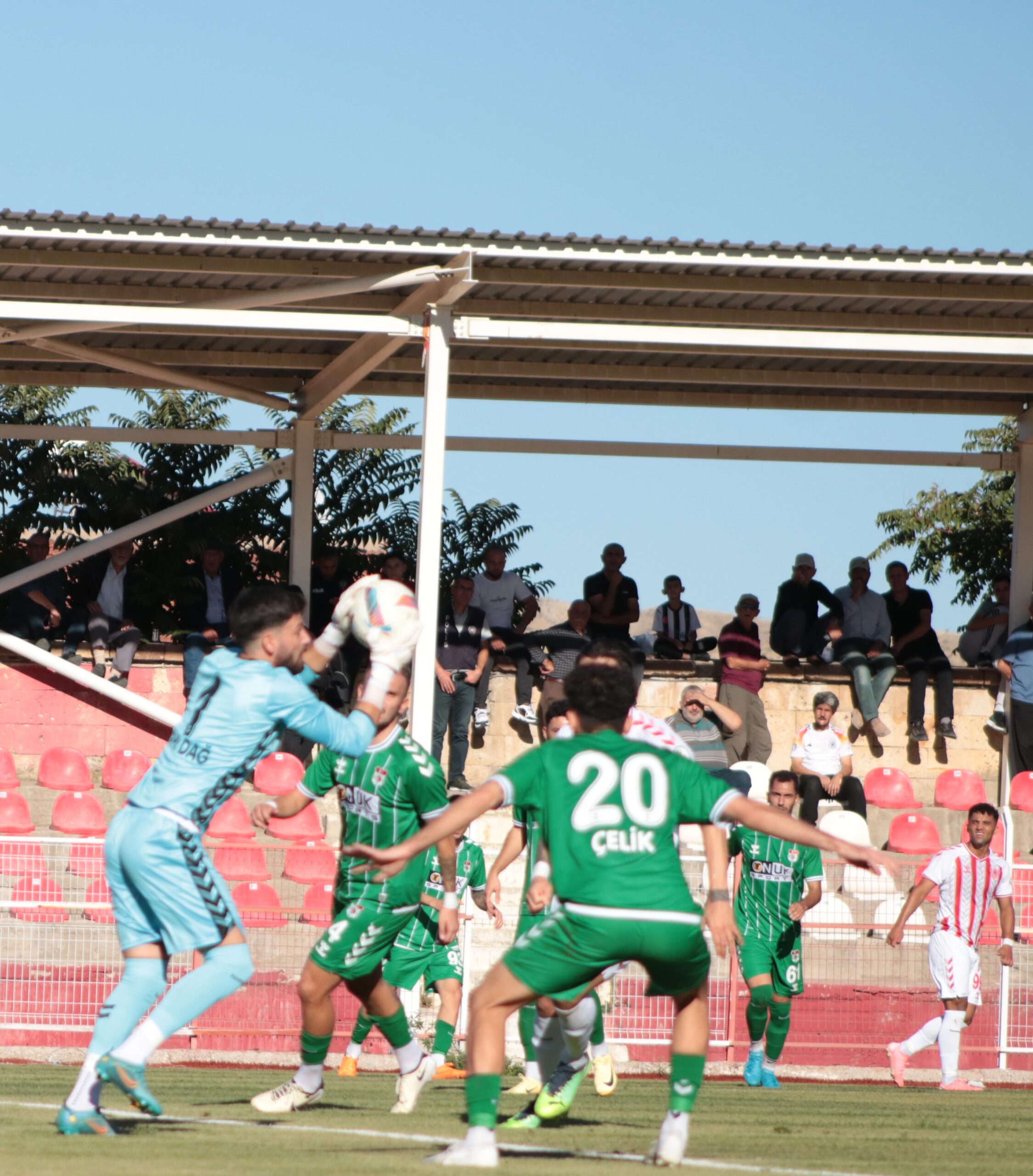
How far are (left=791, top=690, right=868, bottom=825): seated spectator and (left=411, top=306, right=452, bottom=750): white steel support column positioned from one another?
14.4ft

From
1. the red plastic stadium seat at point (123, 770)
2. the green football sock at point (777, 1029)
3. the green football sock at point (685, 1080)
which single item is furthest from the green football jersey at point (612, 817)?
the red plastic stadium seat at point (123, 770)

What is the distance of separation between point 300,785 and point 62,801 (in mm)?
8122

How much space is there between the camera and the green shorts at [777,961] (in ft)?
33.4

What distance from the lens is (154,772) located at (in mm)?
5973

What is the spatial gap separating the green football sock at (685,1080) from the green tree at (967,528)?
22.2m

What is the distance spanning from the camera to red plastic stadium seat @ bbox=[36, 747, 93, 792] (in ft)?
53.0

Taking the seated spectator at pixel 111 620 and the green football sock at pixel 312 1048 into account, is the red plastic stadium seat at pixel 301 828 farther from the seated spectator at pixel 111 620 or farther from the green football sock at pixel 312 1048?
the green football sock at pixel 312 1048

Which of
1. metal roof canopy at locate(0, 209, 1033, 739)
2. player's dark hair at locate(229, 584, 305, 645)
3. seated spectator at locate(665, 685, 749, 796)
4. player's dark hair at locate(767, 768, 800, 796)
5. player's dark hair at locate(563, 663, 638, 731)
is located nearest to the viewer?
player's dark hair at locate(563, 663, 638, 731)

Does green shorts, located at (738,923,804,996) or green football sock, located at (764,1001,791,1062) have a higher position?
green shorts, located at (738,923,804,996)

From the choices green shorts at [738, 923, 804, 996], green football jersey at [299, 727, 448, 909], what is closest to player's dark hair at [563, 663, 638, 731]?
green football jersey at [299, 727, 448, 909]

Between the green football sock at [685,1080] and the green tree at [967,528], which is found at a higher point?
the green tree at [967,528]

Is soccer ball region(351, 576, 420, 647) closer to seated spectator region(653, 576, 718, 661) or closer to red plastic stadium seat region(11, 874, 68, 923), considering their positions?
red plastic stadium seat region(11, 874, 68, 923)

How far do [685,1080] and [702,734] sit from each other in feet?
33.2

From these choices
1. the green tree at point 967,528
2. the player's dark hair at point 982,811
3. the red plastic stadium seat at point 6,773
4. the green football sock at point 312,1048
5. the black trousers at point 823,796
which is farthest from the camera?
the green tree at point 967,528
